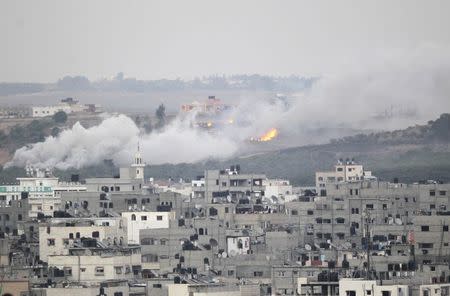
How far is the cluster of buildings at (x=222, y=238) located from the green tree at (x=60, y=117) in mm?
36623

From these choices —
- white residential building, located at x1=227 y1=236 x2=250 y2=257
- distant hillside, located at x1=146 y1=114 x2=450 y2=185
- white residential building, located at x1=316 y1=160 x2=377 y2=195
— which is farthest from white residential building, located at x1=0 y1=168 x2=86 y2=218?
distant hillside, located at x1=146 y1=114 x2=450 y2=185

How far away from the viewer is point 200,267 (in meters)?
70.4

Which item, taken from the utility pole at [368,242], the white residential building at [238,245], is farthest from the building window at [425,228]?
the white residential building at [238,245]

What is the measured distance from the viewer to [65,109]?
150m

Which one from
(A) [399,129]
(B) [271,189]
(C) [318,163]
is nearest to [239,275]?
(B) [271,189]

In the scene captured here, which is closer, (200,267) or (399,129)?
(200,267)

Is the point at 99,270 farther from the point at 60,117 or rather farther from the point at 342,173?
the point at 60,117

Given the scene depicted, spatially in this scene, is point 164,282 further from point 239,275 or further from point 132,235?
point 132,235

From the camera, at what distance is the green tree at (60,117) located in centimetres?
14200

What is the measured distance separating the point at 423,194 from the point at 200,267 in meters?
16.1

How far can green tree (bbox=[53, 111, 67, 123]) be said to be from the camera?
142m

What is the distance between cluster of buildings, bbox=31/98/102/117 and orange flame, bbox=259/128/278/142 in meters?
12.8

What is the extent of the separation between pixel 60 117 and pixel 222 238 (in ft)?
214

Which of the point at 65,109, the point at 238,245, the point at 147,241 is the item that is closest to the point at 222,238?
the point at 238,245
